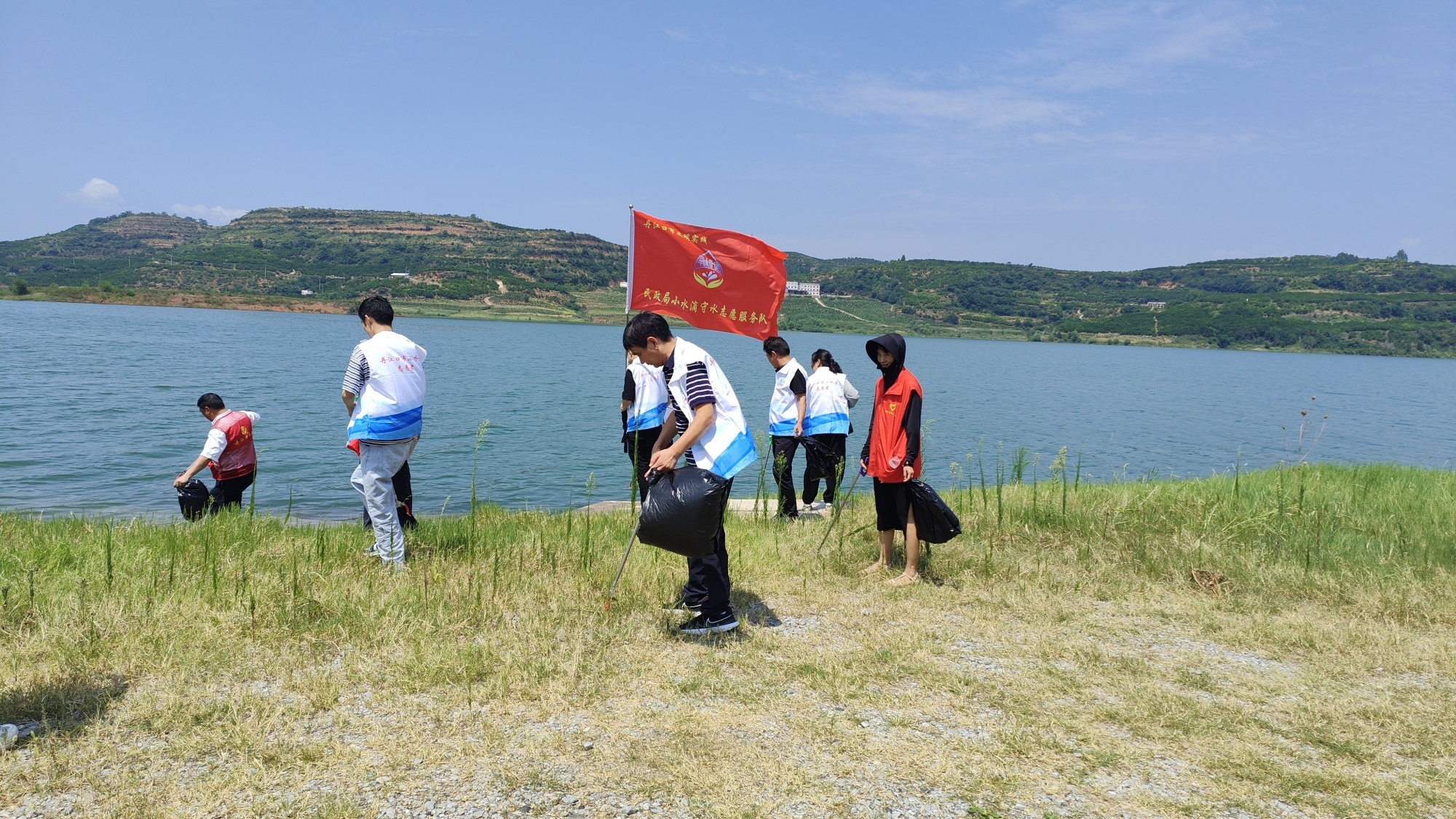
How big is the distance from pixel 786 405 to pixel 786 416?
0.14 metres

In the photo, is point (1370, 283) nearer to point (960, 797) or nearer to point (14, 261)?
point (960, 797)

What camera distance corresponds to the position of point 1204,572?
710 cm

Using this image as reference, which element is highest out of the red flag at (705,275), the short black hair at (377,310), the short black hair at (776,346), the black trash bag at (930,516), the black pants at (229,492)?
the red flag at (705,275)

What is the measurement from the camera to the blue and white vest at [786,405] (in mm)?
9367

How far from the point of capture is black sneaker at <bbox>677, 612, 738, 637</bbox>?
5367 mm

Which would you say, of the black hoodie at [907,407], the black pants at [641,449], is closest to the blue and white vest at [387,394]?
the black pants at [641,449]

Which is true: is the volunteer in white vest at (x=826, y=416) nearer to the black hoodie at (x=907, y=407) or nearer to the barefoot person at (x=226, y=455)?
the black hoodie at (x=907, y=407)

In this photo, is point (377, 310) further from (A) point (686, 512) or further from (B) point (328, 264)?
(B) point (328, 264)

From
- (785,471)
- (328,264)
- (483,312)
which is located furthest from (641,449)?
(328,264)

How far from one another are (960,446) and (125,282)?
153 metres

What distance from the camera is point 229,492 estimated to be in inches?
332

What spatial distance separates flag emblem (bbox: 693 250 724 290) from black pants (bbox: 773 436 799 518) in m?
2.16

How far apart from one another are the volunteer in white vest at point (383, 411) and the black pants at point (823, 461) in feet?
15.6

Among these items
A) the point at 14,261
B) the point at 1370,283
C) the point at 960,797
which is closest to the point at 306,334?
the point at 960,797
